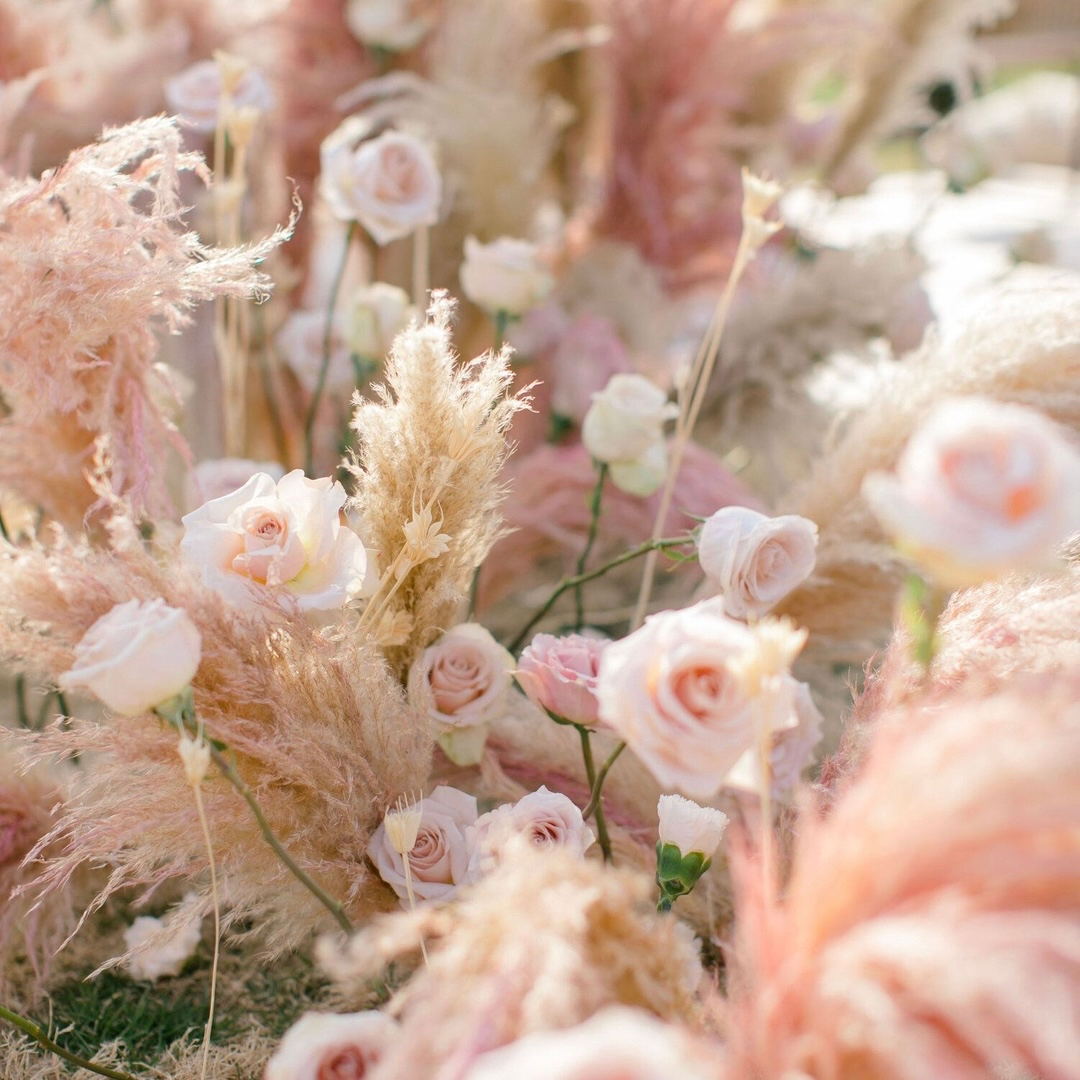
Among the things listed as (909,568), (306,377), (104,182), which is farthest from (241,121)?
(909,568)

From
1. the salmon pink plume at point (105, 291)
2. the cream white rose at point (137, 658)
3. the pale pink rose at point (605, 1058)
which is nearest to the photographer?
the pale pink rose at point (605, 1058)

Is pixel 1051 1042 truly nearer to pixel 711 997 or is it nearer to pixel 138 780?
pixel 711 997

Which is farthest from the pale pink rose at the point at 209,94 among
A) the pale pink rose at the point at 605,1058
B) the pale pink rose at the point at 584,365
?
the pale pink rose at the point at 605,1058

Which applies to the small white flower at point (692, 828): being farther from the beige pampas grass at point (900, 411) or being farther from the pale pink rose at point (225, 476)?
the pale pink rose at point (225, 476)

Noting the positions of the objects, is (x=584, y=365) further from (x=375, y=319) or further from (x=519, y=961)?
(x=519, y=961)

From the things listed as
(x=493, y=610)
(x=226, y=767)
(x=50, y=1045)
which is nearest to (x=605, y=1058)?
(x=226, y=767)

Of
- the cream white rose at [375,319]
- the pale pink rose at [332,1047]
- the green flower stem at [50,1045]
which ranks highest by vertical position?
the cream white rose at [375,319]
